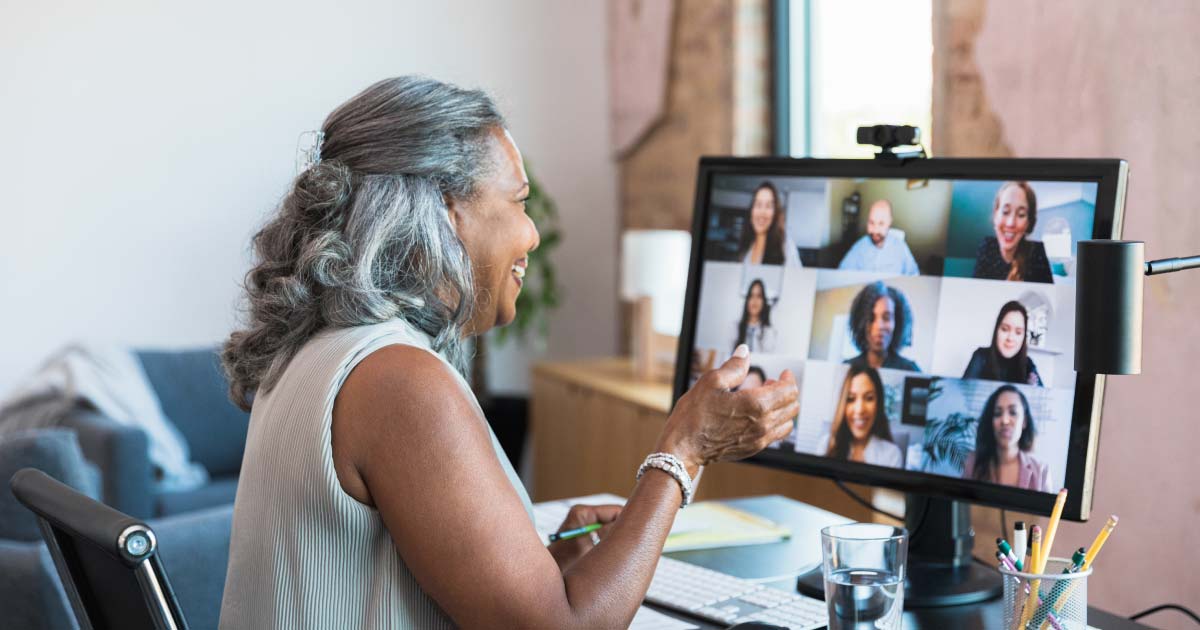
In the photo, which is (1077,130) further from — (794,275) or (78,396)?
(78,396)

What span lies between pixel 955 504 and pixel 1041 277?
0.33 metres

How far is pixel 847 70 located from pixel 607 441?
1.34m

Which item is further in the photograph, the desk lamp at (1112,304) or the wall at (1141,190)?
the wall at (1141,190)

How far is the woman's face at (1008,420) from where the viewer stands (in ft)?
4.42

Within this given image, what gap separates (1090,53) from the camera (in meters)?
2.37

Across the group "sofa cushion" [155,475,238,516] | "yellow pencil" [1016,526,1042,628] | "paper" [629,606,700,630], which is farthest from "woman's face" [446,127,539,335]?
"sofa cushion" [155,475,238,516]

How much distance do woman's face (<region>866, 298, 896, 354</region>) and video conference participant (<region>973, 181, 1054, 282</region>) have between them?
12 cm

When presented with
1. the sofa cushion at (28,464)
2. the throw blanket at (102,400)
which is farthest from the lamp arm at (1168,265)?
the throw blanket at (102,400)

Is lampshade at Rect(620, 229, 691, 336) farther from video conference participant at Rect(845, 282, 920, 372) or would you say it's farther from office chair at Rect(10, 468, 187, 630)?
office chair at Rect(10, 468, 187, 630)

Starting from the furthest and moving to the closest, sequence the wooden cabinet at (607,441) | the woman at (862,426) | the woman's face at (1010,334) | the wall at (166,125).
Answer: the wall at (166,125) → the wooden cabinet at (607,441) → the woman at (862,426) → the woman's face at (1010,334)

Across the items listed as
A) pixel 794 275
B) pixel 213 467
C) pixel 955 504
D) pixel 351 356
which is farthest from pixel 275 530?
pixel 213 467

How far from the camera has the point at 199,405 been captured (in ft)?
13.5

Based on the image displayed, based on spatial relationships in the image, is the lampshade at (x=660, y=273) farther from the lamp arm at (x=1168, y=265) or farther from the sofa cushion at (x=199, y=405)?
the lamp arm at (x=1168, y=265)

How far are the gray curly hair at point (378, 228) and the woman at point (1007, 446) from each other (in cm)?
61
